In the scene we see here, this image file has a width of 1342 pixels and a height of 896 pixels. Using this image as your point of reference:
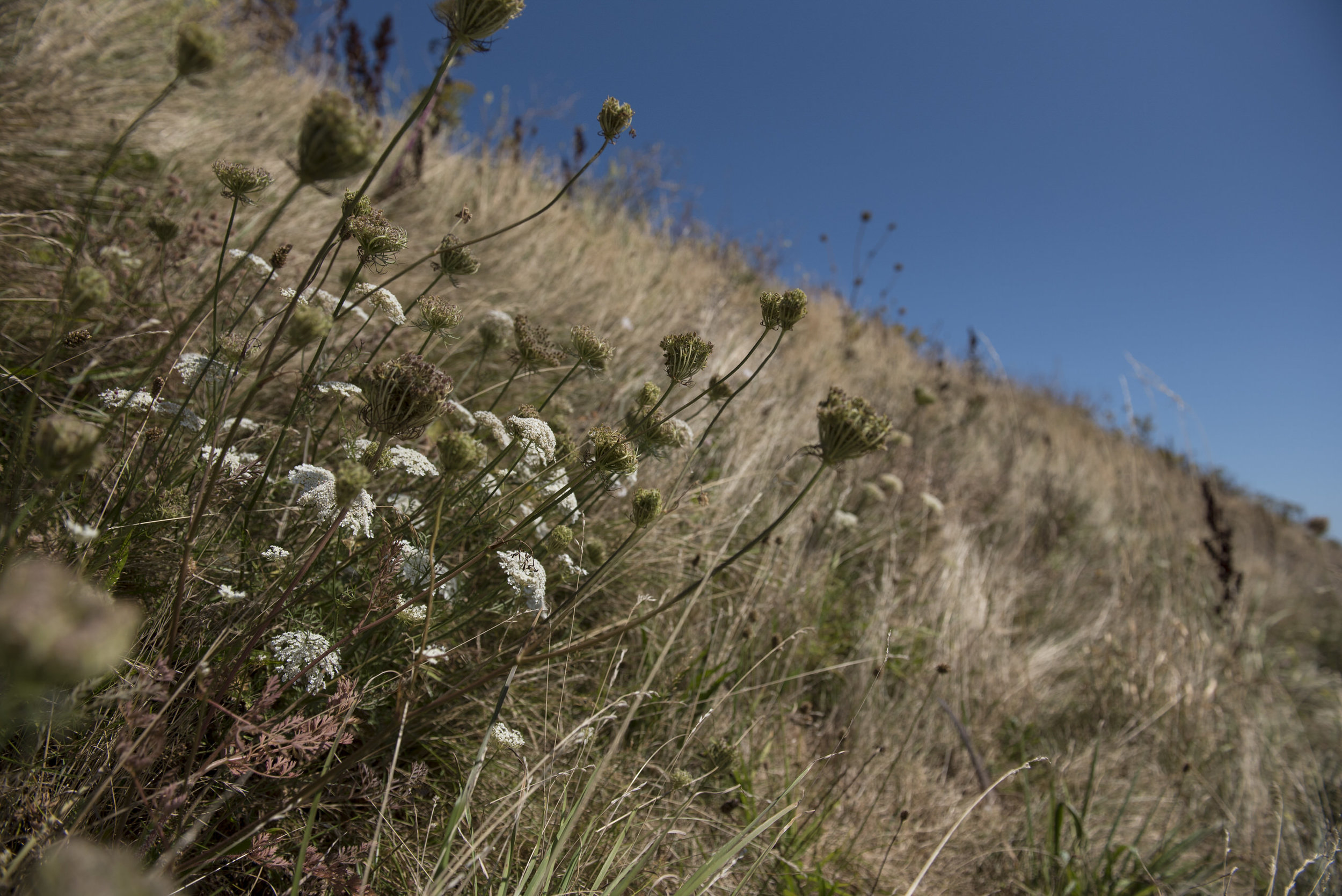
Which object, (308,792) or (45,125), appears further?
(45,125)

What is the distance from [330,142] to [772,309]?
0.86 m

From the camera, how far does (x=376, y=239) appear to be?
114 cm

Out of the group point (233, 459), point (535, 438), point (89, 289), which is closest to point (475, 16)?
point (89, 289)

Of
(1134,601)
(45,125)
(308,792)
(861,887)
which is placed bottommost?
(308,792)

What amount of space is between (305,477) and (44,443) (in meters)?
0.55

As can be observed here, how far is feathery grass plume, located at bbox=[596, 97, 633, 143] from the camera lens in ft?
3.95

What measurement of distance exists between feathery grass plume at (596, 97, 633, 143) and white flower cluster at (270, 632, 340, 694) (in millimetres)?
1100

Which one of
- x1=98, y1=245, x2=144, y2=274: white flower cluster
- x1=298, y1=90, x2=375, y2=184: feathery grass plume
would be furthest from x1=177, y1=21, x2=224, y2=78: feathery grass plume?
x1=98, y1=245, x2=144, y2=274: white flower cluster

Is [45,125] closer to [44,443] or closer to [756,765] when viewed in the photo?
[44,443]

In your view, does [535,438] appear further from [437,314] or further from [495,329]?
[495,329]

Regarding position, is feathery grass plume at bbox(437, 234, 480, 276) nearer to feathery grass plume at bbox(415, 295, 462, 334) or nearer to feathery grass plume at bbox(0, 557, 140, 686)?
feathery grass plume at bbox(415, 295, 462, 334)

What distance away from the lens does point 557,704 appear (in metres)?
1.74

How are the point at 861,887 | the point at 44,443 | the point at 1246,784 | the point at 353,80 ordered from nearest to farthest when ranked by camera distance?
the point at 44,443 < the point at 861,887 < the point at 1246,784 < the point at 353,80

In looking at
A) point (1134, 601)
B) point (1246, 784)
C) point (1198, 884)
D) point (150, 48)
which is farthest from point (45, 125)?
point (1134, 601)
